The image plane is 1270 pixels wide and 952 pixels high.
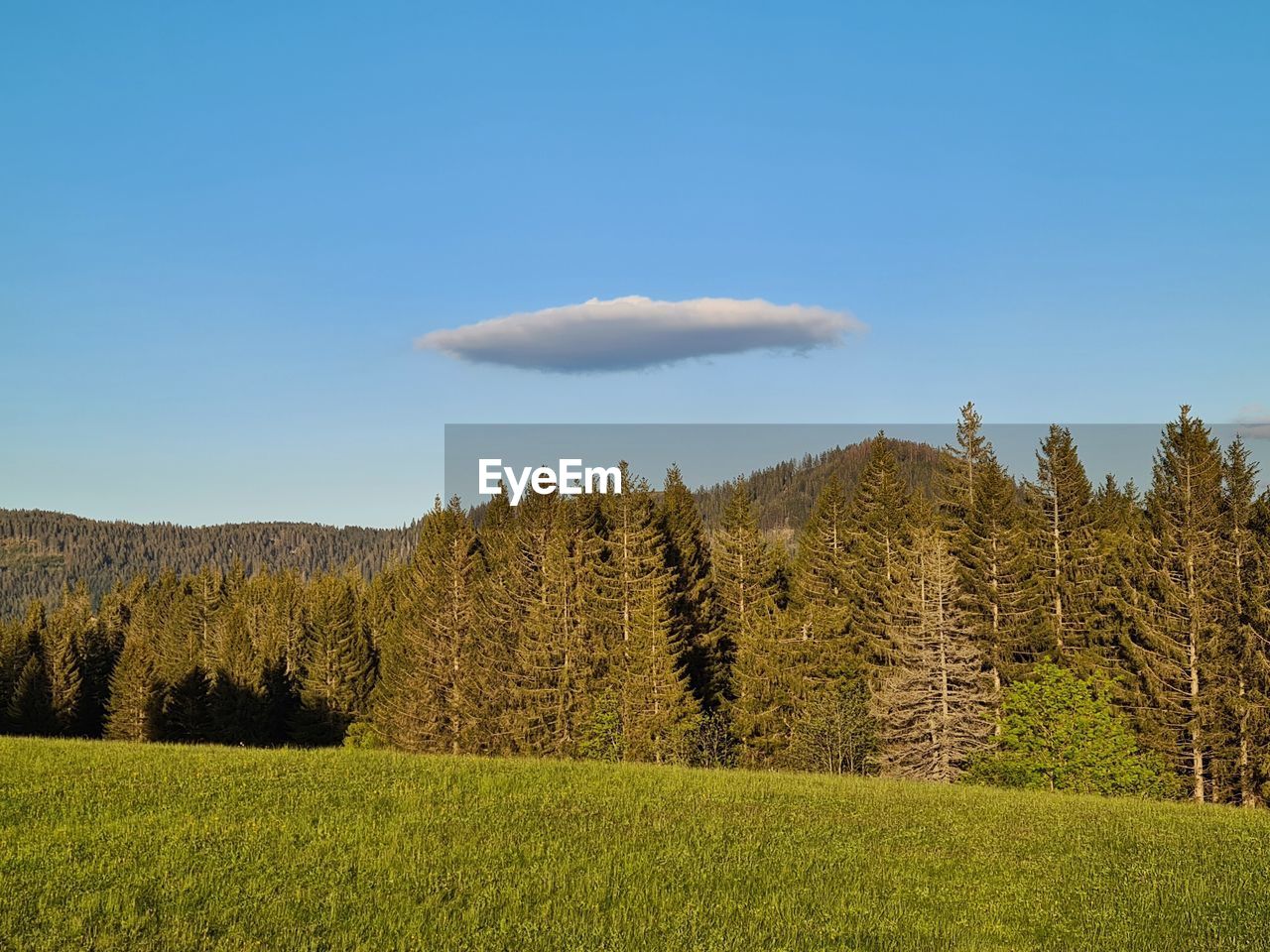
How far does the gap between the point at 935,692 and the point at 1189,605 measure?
1081cm

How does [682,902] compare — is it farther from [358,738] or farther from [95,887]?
[358,738]

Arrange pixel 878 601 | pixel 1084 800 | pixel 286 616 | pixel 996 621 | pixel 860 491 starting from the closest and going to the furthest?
1. pixel 1084 800
2. pixel 996 621
3. pixel 878 601
4. pixel 860 491
5. pixel 286 616

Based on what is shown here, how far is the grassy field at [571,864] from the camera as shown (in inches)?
406

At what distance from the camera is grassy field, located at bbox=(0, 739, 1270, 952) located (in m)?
10.3

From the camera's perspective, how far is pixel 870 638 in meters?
49.4

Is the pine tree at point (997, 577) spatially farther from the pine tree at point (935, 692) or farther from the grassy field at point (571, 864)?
the grassy field at point (571, 864)

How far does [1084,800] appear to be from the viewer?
896 inches

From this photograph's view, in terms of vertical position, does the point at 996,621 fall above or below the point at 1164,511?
below

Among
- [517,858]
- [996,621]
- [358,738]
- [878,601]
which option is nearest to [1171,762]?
[996,621]

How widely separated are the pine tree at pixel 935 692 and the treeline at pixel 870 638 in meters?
0.16

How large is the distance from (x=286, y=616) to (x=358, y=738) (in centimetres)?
2177

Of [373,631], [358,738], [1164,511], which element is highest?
[1164,511]

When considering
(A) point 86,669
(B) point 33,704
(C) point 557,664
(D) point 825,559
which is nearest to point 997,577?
(D) point 825,559

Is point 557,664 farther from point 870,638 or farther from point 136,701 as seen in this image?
point 136,701
